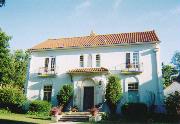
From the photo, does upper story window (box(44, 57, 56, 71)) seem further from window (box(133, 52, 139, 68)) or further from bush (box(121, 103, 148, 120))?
bush (box(121, 103, 148, 120))

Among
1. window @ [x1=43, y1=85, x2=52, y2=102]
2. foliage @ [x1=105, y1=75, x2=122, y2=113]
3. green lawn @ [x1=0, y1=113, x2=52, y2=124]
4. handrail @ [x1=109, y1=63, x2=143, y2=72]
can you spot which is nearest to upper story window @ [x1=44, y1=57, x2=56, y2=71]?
window @ [x1=43, y1=85, x2=52, y2=102]

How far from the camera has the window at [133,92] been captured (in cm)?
2525

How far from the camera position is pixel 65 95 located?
84.7 ft

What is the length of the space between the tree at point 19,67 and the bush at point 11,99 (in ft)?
81.4

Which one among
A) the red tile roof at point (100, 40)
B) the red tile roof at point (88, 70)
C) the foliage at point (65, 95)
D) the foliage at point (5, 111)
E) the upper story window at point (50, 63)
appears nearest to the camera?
the foliage at point (5, 111)

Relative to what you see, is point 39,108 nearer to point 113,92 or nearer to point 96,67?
point 96,67

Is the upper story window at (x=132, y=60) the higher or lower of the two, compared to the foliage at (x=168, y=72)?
lower

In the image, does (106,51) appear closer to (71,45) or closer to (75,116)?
(71,45)

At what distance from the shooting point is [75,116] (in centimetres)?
2219

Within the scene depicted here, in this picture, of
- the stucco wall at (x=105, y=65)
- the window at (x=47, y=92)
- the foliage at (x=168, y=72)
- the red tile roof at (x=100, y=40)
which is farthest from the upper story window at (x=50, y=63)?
the foliage at (x=168, y=72)

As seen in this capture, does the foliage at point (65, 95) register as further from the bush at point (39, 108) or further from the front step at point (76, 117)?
the front step at point (76, 117)

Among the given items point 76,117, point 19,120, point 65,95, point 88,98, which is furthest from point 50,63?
point 19,120

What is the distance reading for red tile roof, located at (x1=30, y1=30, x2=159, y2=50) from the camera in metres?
27.1

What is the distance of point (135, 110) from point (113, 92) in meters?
3.05
